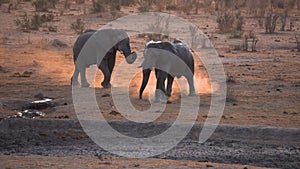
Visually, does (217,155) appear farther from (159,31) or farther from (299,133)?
(159,31)

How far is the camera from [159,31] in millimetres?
26109

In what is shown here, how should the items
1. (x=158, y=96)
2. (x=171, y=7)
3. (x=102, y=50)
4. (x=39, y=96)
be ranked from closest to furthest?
(x=158, y=96)
(x=39, y=96)
(x=102, y=50)
(x=171, y=7)

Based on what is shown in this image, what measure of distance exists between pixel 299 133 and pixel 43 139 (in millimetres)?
3881

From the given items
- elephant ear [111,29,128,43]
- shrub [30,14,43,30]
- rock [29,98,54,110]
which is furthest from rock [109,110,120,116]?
shrub [30,14,43,30]

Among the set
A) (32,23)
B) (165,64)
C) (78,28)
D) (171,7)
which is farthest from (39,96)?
(171,7)

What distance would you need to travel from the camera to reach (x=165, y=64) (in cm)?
1448

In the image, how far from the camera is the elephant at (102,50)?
16.8 m

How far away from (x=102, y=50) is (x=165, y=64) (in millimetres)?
2681

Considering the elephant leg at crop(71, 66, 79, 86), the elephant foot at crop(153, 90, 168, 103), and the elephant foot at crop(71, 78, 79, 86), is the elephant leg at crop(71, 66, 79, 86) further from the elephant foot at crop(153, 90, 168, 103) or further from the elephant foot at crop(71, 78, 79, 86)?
the elephant foot at crop(153, 90, 168, 103)

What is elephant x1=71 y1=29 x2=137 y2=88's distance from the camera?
16.8 m

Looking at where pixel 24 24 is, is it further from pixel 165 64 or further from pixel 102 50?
pixel 165 64

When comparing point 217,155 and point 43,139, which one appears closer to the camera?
point 217,155

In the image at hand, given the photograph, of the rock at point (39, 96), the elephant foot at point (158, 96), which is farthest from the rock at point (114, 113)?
the rock at point (39, 96)

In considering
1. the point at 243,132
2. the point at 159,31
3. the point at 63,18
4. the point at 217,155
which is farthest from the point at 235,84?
the point at 63,18
